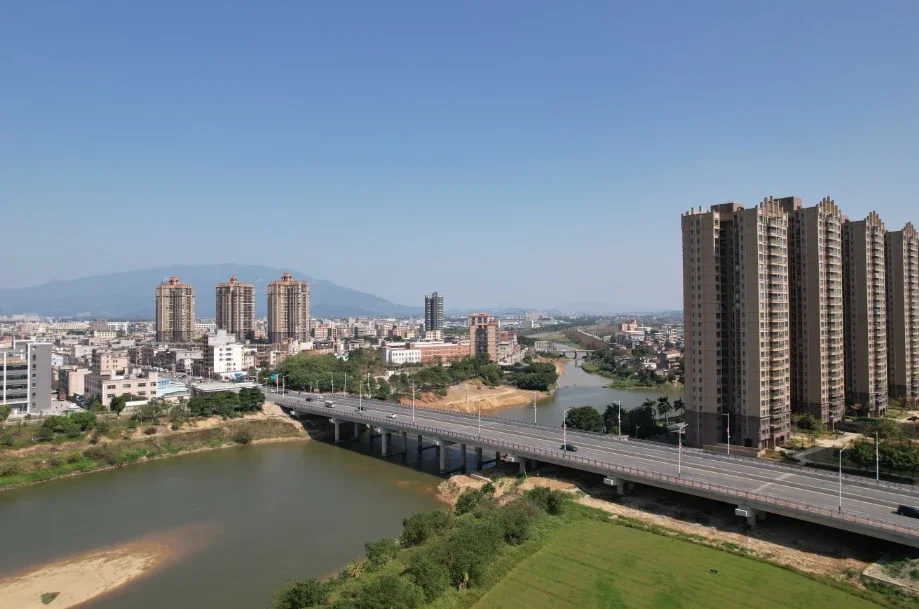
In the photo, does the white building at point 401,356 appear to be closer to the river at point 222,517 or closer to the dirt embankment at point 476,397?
the dirt embankment at point 476,397

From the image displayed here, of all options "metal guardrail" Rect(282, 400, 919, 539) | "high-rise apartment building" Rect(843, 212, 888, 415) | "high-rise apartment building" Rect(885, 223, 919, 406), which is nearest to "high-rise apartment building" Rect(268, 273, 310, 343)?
"metal guardrail" Rect(282, 400, 919, 539)

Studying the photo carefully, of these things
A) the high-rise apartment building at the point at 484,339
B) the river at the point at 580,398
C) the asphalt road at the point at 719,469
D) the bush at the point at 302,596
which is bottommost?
the river at the point at 580,398

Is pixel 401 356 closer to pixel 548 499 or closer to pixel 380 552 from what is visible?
pixel 548 499

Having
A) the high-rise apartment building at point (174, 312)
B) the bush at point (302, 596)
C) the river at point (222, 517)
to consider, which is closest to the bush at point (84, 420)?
the river at point (222, 517)

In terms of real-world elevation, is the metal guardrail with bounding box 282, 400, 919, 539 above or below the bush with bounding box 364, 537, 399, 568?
above

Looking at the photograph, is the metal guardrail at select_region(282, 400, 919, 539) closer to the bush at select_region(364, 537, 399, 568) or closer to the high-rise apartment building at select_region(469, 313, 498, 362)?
the bush at select_region(364, 537, 399, 568)

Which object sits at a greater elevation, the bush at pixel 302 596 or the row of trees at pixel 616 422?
the row of trees at pixel 616 422
